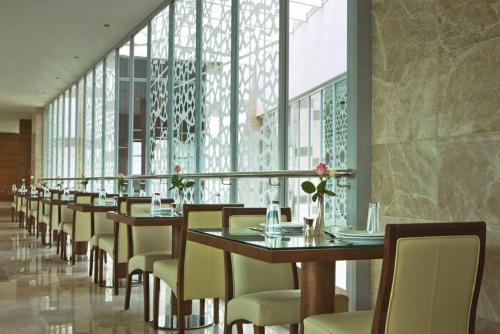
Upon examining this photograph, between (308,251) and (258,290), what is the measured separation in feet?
3.36

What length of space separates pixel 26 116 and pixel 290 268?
20500mm

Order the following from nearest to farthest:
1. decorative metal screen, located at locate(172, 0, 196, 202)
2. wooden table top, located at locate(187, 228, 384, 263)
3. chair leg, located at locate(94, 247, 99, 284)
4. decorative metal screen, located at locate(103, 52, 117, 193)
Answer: wooden table top, located at locate(187, 228, 384, 263), chair leg, located at locate(94, 247, 99, 284), decorative metal screen, located at locate(172, 0, 196, 202), decorative metal screen, located at locate(103, 52, 117, 193)

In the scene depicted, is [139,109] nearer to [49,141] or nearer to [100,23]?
[100,23]

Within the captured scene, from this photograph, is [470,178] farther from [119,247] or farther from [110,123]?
[110,123]

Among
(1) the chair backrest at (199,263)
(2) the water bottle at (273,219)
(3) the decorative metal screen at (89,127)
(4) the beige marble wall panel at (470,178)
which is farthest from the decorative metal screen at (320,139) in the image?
(3) the decorative metal screen at (89,127)

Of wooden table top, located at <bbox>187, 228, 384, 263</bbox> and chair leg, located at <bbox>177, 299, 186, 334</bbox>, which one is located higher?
wooden table top, located at <bbox>187, 228, 384, 263</bbox>

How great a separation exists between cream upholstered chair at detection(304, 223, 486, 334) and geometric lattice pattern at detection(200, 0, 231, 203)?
372 cm

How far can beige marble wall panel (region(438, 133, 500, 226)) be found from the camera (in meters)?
2.67

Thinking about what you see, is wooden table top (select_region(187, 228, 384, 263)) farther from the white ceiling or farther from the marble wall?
the white ceiling

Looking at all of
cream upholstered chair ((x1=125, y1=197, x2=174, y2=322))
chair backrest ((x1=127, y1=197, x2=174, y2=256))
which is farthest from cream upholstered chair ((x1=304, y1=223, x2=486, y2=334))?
chair backrest ((x1=127, y1=197, x2=174, y2=256))

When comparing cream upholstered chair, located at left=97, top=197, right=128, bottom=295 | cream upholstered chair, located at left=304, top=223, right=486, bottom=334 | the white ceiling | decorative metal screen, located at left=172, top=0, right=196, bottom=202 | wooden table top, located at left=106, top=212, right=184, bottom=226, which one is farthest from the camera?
the white ceiling

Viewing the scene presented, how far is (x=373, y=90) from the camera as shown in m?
3.55

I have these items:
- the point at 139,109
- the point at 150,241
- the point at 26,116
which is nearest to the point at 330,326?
the point at 150,241

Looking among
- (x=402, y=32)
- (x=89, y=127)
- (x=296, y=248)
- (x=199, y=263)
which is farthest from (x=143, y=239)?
(x=89, y=127)
